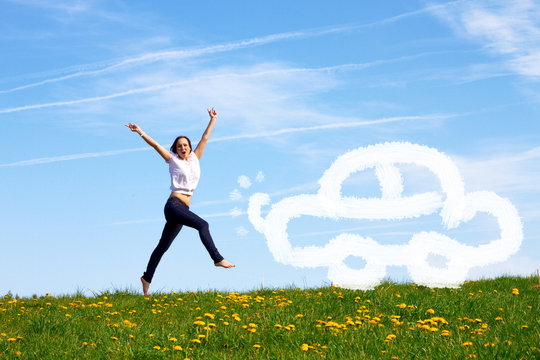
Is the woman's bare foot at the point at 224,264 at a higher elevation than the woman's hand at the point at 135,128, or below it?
below

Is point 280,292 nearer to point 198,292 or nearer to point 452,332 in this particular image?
point 198,292

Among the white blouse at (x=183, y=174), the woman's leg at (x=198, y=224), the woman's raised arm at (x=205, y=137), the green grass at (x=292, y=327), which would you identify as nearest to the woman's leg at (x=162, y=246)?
the woman's leg at (x=198, y=224)

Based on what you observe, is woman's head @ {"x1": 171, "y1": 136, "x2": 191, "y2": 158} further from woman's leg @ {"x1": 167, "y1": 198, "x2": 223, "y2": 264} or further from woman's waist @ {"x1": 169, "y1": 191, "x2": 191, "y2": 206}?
woman's leg @ {"x1": 167, "y1": 198, "x2": 223, "y2": 264}

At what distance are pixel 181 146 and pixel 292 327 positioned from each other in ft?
17.0

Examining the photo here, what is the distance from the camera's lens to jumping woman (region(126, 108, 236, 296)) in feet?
36.4

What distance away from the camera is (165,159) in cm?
1153

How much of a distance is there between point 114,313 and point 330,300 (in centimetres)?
345

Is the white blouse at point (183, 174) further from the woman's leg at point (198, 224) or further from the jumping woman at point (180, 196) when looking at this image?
the woman's leg at point (198, 224)

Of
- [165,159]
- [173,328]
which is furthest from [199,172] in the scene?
[173,328]

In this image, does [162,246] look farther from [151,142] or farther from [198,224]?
[151,142]

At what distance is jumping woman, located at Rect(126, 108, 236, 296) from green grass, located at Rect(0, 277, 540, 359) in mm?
1119

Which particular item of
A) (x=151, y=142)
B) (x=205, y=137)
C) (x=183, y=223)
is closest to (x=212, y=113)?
(x=205, y=137)

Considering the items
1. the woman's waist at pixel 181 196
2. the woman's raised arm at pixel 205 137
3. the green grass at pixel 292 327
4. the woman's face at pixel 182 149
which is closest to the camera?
the green grass at pixel 292 327

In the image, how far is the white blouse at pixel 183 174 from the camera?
11.3 metres
